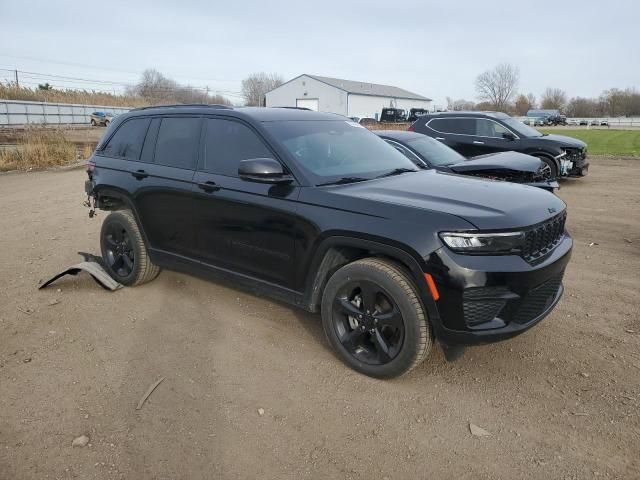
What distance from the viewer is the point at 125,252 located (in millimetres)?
5109

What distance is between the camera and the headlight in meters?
2.85

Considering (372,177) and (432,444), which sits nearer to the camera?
(432,444)

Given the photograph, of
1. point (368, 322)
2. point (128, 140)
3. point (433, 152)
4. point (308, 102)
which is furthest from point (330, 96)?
point (368, 322)

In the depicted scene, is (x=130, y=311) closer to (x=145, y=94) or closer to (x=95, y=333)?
(x=95, y=333)

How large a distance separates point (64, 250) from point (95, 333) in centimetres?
297

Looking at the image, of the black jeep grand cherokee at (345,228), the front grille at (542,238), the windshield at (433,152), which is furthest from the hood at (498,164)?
the front grille at (542,238)

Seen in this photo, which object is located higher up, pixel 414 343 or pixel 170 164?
pixel 170 164

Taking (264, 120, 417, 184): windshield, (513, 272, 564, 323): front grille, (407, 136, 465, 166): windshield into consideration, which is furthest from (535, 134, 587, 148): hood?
(513, 272, 564, 323): front grille

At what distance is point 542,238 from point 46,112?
142 ft

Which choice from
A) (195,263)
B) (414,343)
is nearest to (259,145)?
(195,263)

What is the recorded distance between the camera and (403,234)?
2990 millimetres

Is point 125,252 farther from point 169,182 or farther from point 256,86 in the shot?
point 256,86

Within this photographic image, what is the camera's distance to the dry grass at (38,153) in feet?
50.5

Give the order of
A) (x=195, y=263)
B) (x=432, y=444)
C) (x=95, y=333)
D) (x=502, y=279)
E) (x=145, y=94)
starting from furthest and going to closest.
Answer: (x=145, y=94) → (x=195, y=263) → (x=95, y=333) → (x=502, y=279) → (x=432, y=444)
